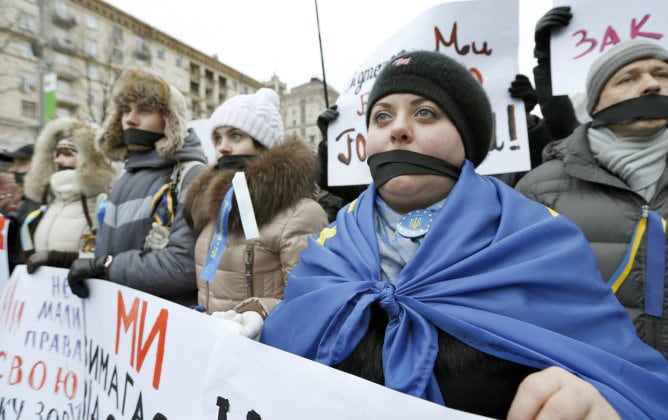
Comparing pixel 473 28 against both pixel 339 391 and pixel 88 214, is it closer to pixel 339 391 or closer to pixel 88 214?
pixel 339 391

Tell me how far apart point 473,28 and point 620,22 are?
27.7 inches

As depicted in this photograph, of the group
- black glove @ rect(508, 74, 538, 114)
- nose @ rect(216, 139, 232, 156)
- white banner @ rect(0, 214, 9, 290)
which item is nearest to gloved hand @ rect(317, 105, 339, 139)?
nose @ rect(216, 139, 232, 156)

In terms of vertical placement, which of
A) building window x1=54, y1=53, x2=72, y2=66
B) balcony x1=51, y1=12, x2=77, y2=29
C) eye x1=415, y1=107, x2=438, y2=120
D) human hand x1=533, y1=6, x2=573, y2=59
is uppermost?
balcony x1=51, y1=12, x2=77, y2=29

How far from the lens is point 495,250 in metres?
0.86

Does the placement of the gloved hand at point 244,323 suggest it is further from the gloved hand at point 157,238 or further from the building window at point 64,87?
the building window at point 64,87

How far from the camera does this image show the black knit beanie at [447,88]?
109 centimetres

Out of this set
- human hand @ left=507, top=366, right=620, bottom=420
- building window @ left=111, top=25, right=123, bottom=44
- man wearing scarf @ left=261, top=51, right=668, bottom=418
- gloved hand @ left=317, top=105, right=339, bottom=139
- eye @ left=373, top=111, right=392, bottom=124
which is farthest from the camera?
building window @ left=111, top=25, right=123, bottom=44

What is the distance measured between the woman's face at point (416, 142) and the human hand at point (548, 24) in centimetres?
139

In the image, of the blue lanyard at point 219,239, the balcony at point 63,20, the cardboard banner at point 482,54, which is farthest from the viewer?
the balcony at point 63,20

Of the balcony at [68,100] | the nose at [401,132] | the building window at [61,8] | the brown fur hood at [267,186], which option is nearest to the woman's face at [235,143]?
the brown fur hood at [267,186]

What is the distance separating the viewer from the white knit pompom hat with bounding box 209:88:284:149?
80.6 inches

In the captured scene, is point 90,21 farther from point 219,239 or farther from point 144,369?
point 144,369

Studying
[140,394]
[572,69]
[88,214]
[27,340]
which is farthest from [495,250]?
[88,214]

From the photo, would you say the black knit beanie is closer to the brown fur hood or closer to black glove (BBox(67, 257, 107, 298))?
the brown fur hood
